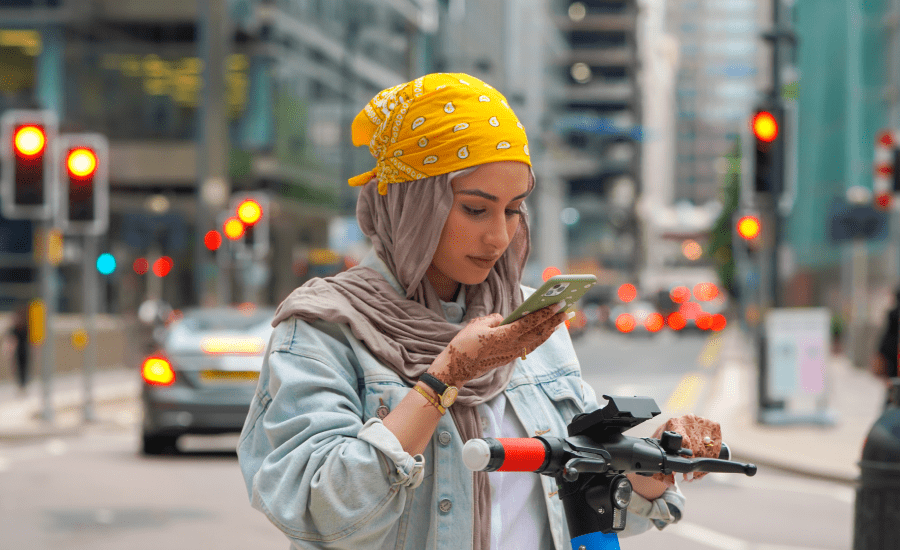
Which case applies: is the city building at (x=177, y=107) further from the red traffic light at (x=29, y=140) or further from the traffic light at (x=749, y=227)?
the traffic light at (x=749, y=227)

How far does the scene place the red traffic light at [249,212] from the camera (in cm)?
2162

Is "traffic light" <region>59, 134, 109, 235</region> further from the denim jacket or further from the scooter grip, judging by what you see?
the scooter grip

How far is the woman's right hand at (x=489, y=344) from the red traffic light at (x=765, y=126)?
13666mm

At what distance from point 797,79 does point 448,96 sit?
54.4 meters

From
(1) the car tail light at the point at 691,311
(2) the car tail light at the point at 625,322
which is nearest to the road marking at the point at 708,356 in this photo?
(2) the car tail light at the point at 625,322

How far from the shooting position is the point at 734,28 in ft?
650

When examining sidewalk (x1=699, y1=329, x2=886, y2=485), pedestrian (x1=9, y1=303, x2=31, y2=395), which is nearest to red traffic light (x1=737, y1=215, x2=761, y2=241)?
sidewalk (x1=699, y1=329, x2=886, y2=485)

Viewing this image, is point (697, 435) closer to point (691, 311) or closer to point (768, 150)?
point (768, 150)

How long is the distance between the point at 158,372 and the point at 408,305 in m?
9.93

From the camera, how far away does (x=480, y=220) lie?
216 cm

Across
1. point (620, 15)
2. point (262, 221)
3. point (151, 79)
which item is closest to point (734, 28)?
point (620, 15)

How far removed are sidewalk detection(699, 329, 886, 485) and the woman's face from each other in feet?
15.8

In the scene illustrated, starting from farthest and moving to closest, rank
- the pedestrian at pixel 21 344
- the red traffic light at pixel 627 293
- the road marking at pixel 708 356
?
1. the red traffic light at pixel 627 293
2. the road marking at pixel 708 356
3. the pedestrian at pixel 21 344

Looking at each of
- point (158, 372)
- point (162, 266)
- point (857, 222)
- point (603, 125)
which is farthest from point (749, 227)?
point (603, 125)
